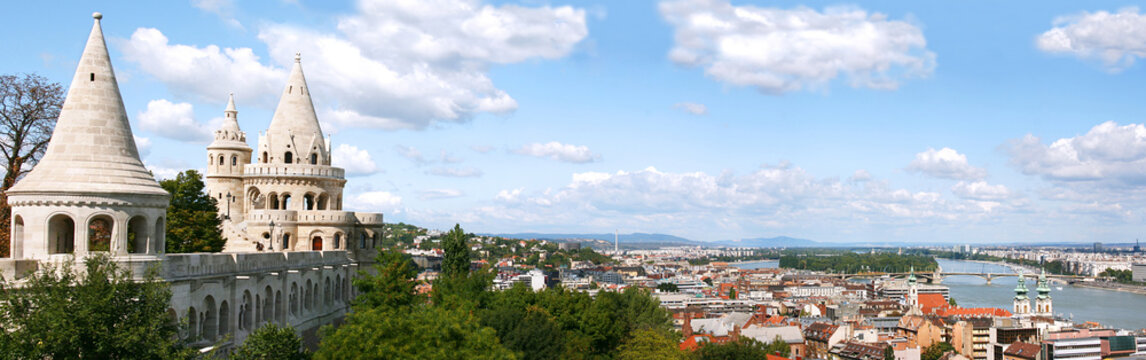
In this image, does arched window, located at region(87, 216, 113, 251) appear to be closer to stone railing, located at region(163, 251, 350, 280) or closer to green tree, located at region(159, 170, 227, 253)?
stone railing, located at region(163, 251, 350, 280)

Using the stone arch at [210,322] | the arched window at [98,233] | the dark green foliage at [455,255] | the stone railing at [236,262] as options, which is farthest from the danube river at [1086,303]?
the arched window at [98,233]

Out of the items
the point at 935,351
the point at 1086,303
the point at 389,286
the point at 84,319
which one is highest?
the point at 84,319

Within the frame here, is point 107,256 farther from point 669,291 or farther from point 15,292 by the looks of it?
point 669,291

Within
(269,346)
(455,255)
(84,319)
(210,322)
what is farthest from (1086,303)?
(84,319)

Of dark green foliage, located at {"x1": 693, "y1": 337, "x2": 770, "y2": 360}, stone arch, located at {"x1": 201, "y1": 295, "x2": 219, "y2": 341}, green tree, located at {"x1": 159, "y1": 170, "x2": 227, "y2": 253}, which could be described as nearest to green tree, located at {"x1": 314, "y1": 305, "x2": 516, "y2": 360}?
stone arch, located at {"x1": 201, "y1": 295, "x2": 219, "y2": 341}

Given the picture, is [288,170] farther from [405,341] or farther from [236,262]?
[405,341]

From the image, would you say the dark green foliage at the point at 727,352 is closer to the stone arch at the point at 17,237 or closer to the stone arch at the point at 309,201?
the stone arch at the point at 309,201
